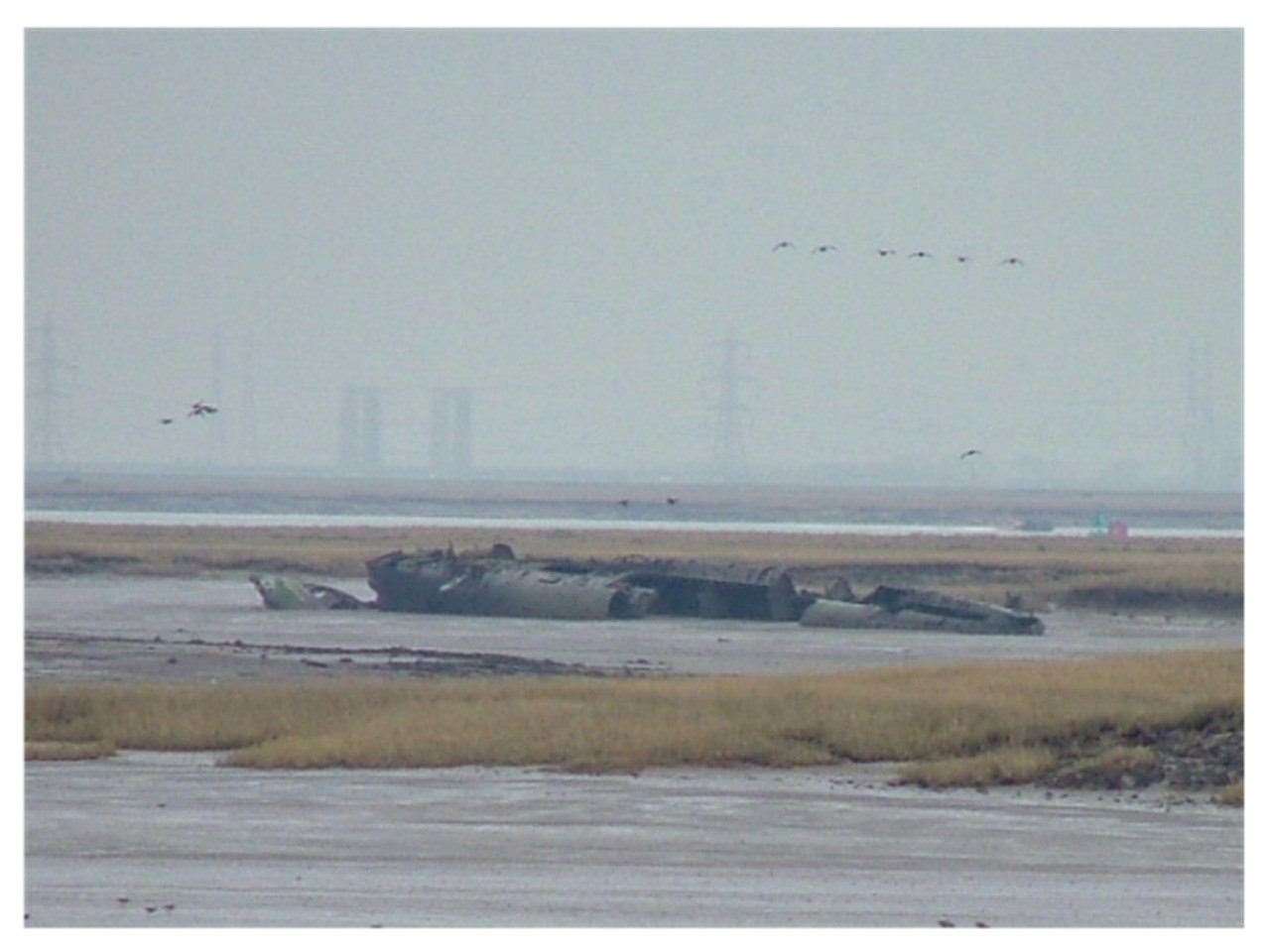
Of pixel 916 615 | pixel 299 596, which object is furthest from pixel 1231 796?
pixel 299 596

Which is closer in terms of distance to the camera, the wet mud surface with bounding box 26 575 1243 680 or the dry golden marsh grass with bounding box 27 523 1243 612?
the wet mud surface with bounding box 26 575 1243 680

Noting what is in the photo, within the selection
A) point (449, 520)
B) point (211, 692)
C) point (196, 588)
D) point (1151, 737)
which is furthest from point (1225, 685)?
point (449, 520)

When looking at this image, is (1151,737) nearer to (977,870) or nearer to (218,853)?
(977,870)

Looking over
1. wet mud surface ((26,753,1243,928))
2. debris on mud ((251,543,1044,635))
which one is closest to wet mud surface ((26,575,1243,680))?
debris on mud ((251,543,1044,635))

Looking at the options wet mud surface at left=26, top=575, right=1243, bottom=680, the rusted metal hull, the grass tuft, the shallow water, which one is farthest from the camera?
the shallow water

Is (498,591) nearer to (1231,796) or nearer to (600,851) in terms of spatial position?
(1231,796)

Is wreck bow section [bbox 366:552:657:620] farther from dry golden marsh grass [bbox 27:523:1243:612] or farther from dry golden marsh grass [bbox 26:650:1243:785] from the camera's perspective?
dry golden marsh grass [bbox 26:650:1243:785]

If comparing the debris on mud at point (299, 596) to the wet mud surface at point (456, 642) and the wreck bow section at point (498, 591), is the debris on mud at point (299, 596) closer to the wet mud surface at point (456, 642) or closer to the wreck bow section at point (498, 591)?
the wet mud surface at point (456, 642)

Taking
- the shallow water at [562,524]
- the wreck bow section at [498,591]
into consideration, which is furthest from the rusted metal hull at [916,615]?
the shallow water at [562,524]
